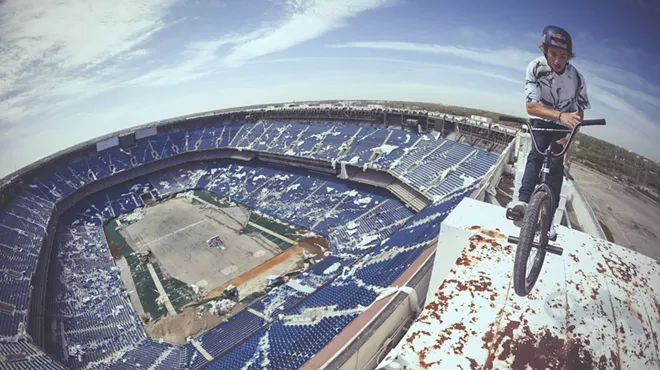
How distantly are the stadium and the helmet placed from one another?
2.68 meters

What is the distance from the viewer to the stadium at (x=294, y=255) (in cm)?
396

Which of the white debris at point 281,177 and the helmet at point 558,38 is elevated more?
the helmet at point 558,38

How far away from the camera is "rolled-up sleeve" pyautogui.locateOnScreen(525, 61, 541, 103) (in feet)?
14.7

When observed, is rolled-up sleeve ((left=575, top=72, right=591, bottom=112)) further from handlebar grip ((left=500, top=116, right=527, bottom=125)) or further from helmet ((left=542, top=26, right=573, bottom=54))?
handlebar grip ((left=500, top=116, right=527, bottom=125))

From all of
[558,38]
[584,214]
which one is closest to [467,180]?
[584,214]

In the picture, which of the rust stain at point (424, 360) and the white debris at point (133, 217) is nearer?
the rust stain at point (424, 360)

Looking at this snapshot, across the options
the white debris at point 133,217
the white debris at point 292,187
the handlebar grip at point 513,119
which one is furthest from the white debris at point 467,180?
the white debris at point 133,217

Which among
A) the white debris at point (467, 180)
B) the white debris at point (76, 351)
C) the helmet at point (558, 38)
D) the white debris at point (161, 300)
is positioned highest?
the helmet at point (558, 38)

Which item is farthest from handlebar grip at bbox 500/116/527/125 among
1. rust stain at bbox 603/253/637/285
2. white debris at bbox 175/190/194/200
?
white debris at bbox 175/190/194/200

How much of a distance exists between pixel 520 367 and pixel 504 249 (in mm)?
2016

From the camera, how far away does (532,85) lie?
452 centimetres

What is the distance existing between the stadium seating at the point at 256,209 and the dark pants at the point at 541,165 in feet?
31.1

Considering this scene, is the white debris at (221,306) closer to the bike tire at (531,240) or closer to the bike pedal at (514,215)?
the bike pedal at (514,215)

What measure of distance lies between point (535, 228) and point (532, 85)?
1930 millimetres
